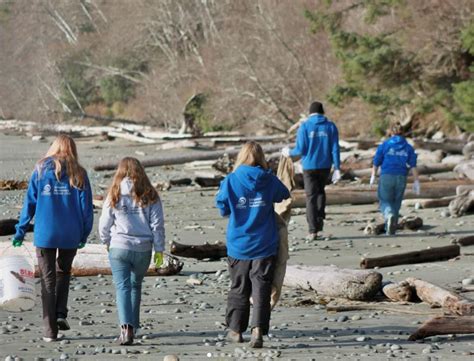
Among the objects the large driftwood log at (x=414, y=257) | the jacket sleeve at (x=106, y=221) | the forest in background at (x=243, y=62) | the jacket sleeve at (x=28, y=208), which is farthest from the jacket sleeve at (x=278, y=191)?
the forest in background at (x=243, y=62)

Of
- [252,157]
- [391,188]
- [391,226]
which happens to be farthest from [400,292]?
[391,226]

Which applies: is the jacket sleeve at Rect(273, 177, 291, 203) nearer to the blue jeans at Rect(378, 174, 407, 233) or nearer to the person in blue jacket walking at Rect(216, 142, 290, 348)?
the person in blue jacket walking at Rect(216, 142, 290, 348)

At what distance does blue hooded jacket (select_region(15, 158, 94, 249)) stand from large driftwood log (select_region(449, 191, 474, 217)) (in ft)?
34.1

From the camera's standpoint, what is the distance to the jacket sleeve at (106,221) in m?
9.58

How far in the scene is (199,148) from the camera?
43.3m

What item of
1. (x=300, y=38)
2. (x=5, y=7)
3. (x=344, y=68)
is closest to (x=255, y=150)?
(x=344, y=68)

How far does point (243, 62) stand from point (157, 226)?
144 feet

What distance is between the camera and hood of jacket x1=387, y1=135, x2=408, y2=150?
1677 cm

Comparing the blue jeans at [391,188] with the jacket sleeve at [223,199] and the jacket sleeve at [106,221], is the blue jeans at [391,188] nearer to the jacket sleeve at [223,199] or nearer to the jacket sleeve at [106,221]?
the jacket sleeve at [223,199]

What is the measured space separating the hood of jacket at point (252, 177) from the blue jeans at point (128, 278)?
37.2 inches

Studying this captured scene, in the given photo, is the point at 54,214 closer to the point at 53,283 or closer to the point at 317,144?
the point at 53,283

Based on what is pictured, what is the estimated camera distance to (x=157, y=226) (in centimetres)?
956

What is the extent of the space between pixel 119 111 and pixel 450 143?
44377 millimetres

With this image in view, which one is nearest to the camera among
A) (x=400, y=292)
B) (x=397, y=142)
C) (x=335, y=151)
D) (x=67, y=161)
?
(x=67, y=161)
